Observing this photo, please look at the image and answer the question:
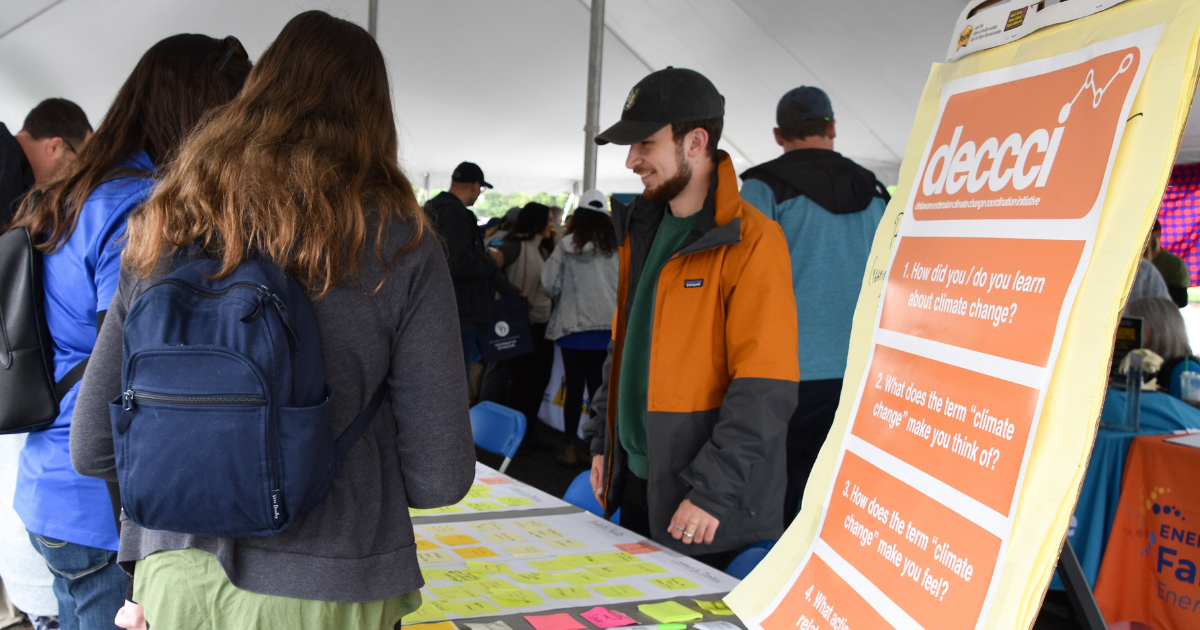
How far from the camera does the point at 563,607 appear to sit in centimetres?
129

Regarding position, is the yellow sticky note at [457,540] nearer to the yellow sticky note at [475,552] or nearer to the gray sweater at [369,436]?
the yellow sticky note at [475,552]

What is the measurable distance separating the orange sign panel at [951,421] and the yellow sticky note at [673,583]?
680 millimetres

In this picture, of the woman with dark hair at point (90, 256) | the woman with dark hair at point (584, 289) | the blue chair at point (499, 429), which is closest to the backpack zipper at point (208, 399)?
the woman with dark hair at point (90, 256)

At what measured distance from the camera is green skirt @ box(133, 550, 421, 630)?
85 cm

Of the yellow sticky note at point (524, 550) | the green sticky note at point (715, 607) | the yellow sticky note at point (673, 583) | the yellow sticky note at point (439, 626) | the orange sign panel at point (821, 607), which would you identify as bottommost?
the yellow sticky note at point (524, 550)

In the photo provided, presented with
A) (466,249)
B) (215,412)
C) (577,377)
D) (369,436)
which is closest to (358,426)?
(369,436)

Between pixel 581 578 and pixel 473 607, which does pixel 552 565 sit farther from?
pixel 473 607

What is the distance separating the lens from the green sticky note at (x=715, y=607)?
1.29 metres

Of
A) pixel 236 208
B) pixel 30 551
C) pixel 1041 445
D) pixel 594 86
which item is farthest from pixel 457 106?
pixel 1041 445

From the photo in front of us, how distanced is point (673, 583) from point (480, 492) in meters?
0.71

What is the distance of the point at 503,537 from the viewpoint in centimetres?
166

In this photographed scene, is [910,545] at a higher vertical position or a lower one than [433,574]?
higher

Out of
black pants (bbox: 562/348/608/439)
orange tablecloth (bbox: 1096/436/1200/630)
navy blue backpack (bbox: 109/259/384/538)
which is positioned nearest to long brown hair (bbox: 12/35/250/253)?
navy blue backpack (bbox: 109/259/384/538)

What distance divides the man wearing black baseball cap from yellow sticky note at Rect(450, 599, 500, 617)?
0.44 metres
